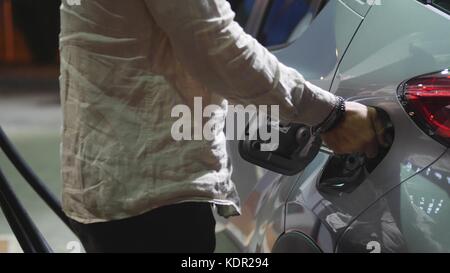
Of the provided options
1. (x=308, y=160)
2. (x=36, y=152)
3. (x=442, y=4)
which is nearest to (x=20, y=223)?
(x=308, y=160)

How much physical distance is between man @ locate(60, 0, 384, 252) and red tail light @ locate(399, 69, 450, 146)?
3.8 inches

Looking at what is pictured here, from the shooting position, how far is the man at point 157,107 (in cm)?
134

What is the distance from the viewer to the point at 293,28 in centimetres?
231

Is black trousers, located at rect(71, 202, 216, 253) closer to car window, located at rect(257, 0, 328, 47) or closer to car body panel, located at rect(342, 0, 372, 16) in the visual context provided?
car body panel, located at rect(342, 0, 372, 16)

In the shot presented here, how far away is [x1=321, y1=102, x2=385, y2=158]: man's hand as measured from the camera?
1.47 metres

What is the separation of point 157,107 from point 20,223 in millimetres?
1080

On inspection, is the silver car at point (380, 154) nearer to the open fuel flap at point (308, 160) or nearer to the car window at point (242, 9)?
the open fuel flap at point (308, 160)

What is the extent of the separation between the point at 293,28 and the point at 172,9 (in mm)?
1078

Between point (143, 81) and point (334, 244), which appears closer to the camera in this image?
point (143, 81)

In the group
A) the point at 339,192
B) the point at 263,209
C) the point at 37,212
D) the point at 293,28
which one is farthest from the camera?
the point at 37,212

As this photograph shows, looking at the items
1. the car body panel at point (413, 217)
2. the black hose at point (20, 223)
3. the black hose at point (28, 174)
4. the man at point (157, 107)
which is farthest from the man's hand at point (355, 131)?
the black hose at point (28, 174)
